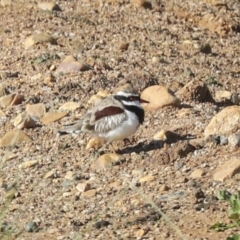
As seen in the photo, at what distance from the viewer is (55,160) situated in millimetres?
8391

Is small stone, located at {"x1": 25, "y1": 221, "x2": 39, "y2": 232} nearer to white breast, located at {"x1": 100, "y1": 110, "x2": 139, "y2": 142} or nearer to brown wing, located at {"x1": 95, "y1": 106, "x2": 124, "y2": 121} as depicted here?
white breast, located at {"x1": 100, "y1": 110, "x2": 139, "y2": 142}

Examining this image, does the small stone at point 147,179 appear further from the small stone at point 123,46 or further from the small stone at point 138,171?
the small stone at point 123,46

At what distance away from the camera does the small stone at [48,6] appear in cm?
1234

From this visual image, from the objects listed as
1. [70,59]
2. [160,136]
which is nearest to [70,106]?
[70,59]

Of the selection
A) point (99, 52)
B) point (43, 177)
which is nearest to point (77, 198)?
point (43, 177)

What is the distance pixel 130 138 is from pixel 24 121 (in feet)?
3.67

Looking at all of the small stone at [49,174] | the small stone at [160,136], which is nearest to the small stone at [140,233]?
the small stone at [49,174]

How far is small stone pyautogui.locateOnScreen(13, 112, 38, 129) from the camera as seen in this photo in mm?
9102

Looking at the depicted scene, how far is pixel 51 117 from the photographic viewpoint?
30.7 ft

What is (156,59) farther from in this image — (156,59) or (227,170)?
(227,170)

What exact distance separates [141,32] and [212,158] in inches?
169

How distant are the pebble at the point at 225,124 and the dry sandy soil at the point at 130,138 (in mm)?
168

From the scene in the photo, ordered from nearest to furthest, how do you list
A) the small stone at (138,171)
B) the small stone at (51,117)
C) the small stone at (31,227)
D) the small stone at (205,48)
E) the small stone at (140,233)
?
the small stone at (140,233)
the small stone at (31,227)
the small stone at (138,171)
the small stone at (51,117)
the small stone at (205,48)

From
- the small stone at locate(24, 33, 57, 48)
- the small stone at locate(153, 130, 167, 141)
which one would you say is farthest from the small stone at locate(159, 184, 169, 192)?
the small stone at locate(24, 33, 57, 48)
